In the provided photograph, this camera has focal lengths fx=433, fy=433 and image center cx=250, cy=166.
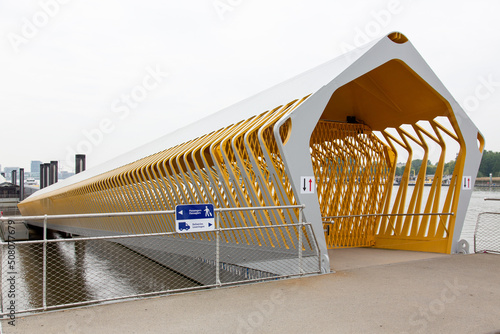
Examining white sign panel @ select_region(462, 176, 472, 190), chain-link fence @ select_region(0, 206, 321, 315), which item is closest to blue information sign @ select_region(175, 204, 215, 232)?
chain-link fence @ select_region(0, 206, 321, 315)

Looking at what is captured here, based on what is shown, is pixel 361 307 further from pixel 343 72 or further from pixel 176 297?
pixel 343 72

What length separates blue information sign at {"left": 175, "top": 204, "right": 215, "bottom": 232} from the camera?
6.02 m

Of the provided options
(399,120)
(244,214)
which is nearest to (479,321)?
(244,214)

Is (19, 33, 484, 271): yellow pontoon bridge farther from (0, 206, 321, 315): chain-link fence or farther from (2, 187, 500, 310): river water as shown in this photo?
(2, 187, 500, 310): river water

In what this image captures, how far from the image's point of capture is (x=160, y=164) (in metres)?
14.0

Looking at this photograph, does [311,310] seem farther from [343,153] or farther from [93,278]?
[93,278]

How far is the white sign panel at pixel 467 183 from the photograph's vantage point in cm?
973

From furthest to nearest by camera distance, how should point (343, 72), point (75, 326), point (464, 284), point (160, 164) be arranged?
1. point (160, 164)
2. point (343, 72)
3. point (464, 284)
4. point (75, 326)

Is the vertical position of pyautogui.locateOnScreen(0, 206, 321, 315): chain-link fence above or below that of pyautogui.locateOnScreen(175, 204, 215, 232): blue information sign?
below

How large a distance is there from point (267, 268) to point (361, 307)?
3138 millimetres

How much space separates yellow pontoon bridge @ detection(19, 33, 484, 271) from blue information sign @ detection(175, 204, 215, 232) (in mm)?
1768

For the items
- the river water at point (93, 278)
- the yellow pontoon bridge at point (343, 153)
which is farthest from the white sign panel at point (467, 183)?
the river water at point (93, 278)

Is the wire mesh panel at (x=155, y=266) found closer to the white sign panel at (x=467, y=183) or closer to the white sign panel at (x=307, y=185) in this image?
the white sign panel at (x=307, y=185)

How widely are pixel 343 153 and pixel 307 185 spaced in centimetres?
483
